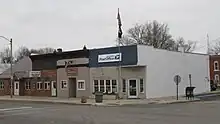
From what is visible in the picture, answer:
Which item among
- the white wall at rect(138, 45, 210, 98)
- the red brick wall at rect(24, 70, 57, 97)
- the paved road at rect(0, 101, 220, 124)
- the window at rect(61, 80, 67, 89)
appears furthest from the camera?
the red brick wall at rect(24, 70, 57, 97)

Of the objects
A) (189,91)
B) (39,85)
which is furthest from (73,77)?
(189,91)

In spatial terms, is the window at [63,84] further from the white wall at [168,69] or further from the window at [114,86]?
the white wall at [168,69]

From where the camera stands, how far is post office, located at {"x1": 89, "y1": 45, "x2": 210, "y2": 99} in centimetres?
3806

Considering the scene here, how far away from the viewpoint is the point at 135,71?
127ft

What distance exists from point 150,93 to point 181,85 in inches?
263

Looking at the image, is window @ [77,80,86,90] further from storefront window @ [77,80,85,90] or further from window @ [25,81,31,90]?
window @ [25,81,31,90]

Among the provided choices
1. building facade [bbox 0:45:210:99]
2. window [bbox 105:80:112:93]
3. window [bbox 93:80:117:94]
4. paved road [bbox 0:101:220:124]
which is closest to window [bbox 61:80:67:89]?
building facade [bbox 0:45:210:99]

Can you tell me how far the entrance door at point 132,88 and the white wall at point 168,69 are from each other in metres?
1.37

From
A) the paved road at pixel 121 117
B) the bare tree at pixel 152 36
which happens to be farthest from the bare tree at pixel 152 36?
the paved road at pixel 121 117

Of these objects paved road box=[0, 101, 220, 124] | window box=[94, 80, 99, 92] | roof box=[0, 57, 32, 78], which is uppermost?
roof box=[0, 57, 32, 78]

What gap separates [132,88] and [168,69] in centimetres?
531

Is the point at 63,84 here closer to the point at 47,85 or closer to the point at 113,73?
the point at 47,85

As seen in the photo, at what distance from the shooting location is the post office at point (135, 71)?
38062 millimetres

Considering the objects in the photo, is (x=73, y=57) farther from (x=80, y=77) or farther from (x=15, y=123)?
(x=15, y=123)
